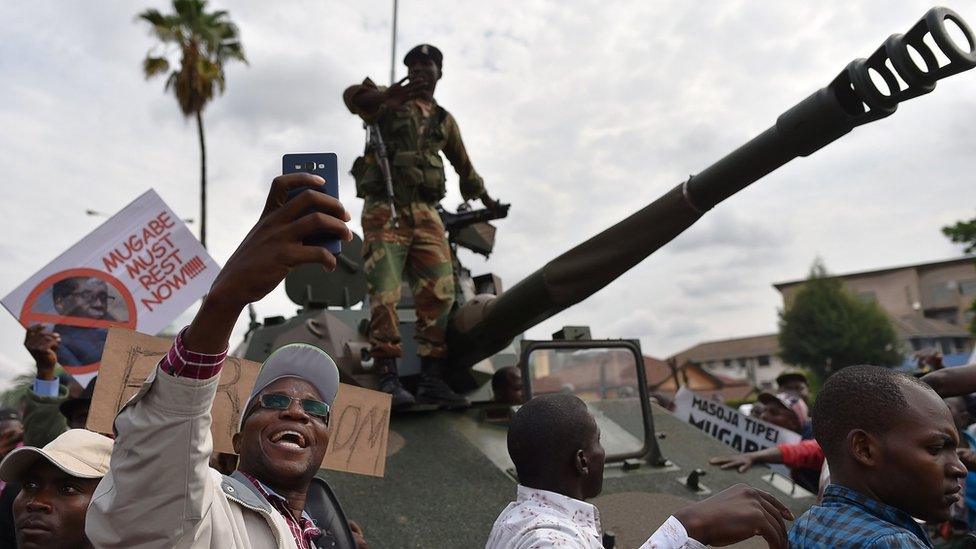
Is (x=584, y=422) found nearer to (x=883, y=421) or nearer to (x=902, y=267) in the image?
(x=883, y=421)

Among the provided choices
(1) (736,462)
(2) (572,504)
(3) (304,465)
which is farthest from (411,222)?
(2) (572,504)

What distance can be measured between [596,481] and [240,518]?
3.04ft

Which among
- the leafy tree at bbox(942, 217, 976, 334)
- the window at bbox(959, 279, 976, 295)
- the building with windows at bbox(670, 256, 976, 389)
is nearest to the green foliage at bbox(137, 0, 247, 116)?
the leafy tree at bbox(942, 217, 976, 334)

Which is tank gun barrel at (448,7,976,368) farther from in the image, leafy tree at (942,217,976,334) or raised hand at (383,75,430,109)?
leafy tree at (942,217,976,334)

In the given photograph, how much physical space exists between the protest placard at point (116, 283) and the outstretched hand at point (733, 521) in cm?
423

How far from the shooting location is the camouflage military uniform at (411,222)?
4918mm

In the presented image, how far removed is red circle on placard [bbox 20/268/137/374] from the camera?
4.81 meters

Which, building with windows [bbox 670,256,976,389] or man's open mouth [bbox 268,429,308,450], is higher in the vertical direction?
building with windows [bbox 670,256,976,389]

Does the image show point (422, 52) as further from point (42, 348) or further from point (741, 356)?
point (741, 356)

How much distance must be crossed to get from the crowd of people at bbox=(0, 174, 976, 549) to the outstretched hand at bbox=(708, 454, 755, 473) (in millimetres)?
2464

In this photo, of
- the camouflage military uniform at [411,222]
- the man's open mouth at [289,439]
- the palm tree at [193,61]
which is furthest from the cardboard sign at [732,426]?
the palm tree at [193,61]

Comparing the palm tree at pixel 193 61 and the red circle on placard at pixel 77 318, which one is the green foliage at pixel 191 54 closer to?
the palm tree at pixel 193 61

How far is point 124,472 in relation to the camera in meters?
1.29

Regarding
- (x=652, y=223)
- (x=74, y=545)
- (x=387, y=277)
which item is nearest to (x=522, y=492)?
(x=74, y=545)
